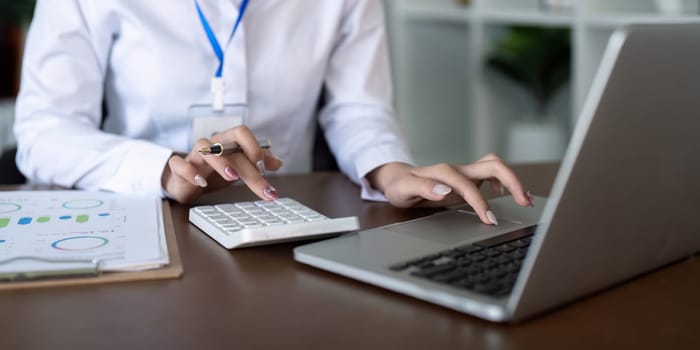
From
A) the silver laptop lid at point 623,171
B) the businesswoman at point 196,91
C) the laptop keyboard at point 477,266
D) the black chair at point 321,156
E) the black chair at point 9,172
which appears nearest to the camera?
the silver laptop lid at point 623,171

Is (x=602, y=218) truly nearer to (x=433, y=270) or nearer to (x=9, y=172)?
(x=433, y=270)

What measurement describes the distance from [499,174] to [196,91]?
2.25ft

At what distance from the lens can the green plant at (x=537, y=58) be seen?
339 cm

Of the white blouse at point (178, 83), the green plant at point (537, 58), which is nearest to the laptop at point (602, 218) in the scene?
the white blouse at point (178, 83)

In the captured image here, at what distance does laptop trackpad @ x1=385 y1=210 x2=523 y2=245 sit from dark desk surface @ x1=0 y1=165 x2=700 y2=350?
0.49 feet

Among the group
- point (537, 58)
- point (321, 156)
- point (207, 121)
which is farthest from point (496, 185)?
point (537, 58)

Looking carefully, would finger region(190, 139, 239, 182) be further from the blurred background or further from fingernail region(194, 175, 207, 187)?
the blurred background

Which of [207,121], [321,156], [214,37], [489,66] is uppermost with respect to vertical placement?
[214,37]

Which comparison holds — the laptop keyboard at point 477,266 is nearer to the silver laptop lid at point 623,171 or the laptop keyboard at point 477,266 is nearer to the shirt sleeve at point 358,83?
the silver laptop lid at point 623,171

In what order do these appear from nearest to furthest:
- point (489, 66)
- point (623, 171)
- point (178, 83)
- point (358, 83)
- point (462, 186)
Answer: point (623, 171), point (462, 186), point (178, 83), point (358, 83), point (489, 66)

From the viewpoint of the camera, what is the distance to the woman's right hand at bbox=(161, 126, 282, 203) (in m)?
1.08

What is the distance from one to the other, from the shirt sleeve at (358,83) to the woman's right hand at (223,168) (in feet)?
1.39

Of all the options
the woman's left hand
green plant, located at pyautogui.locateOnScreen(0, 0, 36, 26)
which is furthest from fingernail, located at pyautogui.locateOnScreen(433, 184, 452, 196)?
green plant, located at pyautogui.locateOnScreen(0, 0, 36, 26)

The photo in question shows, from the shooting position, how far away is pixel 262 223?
970 mm
